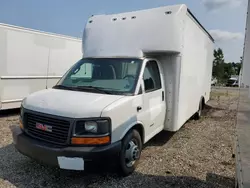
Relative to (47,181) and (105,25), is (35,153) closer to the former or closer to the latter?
(47,181)

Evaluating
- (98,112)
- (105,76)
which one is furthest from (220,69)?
(98,112)

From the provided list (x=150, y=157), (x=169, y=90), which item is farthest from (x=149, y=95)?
(x=150, y=157)

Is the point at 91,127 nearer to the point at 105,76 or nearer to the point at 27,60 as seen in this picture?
the point at 105,76

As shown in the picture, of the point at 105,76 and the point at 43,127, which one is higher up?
the point at 105,76

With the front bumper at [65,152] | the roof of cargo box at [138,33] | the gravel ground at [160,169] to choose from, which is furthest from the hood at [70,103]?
the roof of cargo box at [138,33]

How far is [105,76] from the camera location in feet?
14.8

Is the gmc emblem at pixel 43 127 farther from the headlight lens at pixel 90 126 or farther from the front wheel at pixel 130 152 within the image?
the front wheel at pixel 130 152

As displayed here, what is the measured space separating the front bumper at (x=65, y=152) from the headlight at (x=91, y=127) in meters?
0.21

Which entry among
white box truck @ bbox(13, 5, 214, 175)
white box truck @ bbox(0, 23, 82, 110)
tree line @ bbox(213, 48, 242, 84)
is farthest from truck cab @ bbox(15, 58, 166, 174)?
tree line @ bbox(213, 48, 242, 84)

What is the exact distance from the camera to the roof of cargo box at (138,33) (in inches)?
191

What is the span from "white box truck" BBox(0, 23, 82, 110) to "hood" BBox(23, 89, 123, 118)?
4141 mm

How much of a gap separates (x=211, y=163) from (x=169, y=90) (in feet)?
5.60

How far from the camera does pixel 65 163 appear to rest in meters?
3.32

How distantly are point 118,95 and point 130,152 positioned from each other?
973 mm
